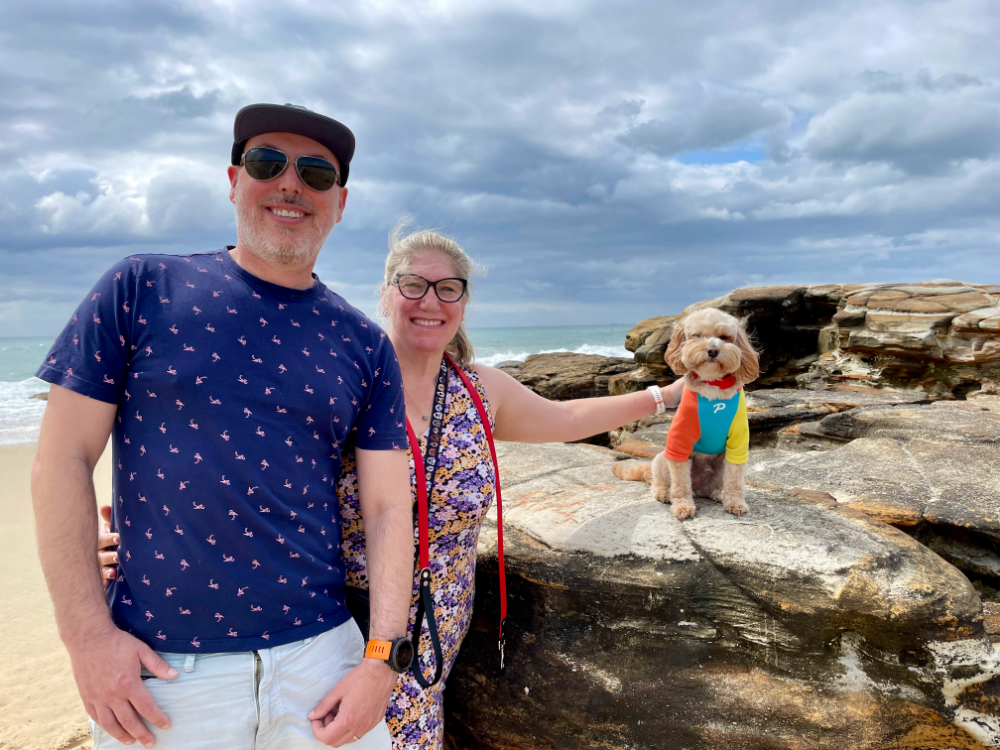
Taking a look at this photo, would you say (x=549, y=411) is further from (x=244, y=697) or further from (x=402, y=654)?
(x=244, y=697)

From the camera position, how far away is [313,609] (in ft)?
6.86

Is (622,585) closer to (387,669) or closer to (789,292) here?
(387,669)

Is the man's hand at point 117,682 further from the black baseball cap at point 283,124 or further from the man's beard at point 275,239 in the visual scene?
the black baseball cap at point 283,124

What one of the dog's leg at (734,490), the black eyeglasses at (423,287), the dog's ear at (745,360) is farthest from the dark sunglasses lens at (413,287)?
the dog's leg at (734,490)

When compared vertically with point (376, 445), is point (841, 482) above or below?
below

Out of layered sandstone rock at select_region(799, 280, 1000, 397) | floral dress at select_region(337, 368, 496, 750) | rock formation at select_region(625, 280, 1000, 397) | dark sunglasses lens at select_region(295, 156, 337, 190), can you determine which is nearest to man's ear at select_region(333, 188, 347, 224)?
dark sunglasses lens at select_region(295, 156, 337, 190)

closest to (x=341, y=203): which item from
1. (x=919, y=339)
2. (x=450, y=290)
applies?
(x=450, y=290)

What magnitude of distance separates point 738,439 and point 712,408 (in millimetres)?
239

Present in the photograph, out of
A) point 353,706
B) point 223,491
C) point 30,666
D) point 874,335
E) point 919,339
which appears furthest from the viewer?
point 874,335

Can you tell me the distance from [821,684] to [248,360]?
2.94m

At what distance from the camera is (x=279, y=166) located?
2217 millimetres

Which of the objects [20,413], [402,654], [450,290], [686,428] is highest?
[450,290]

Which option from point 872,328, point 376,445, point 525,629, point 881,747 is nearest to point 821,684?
point 881,747

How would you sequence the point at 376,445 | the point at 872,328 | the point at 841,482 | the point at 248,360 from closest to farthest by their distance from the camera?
the point at 248,360 → the point at 376,445 → the point at 841,482 → the point at 872,328
